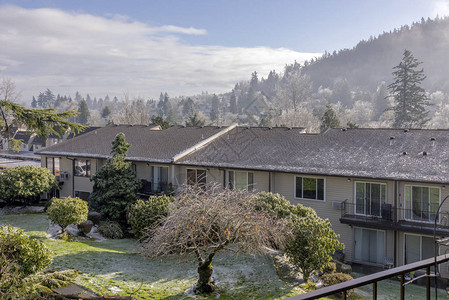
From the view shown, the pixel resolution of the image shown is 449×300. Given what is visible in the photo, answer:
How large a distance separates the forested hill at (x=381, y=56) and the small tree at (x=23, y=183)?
158 meters

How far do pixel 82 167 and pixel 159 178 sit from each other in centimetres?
732

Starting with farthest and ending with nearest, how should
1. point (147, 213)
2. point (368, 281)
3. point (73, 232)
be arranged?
1. point (73, 232)
2. point (147, 213)
3. point (368, 281)

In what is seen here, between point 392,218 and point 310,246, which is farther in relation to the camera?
point 392,218

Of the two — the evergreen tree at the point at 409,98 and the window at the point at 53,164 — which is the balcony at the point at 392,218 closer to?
the window at the point at 53,164

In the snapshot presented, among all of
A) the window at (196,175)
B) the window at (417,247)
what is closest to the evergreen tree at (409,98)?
the window at (417,247)

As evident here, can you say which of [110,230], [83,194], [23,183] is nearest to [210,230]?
[110,230]

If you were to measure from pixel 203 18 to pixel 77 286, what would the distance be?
14.0m

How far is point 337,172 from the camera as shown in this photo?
1934 cm

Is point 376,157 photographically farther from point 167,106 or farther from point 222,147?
point 167,106

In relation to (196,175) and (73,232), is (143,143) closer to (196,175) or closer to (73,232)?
(196,175)

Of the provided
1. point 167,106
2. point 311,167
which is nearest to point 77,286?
point 311,167

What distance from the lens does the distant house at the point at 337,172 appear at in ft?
58.8

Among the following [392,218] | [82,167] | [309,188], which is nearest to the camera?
[392,218]

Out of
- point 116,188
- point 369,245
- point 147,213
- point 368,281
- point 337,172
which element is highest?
point 368,281
